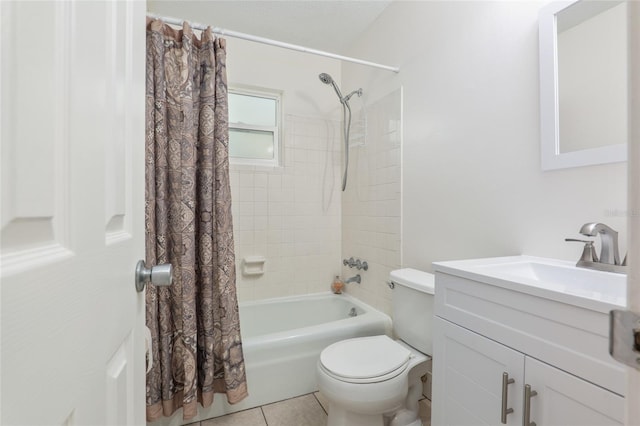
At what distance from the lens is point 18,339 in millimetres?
241

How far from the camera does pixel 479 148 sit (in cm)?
137

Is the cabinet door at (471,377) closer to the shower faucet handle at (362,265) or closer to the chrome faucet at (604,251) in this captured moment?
the chrome faucet at (604,251)

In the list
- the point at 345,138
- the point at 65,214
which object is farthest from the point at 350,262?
the point at 65,214

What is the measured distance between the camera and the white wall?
3.47ft

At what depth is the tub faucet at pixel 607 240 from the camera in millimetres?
880

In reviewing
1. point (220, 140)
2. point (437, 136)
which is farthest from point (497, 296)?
point (220, 140)

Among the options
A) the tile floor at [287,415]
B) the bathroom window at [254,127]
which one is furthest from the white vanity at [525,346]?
the bathroom window at [254,127]

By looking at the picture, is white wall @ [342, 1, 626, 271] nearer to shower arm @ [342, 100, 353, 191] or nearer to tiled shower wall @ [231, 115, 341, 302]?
shower arm @ [342, 100, 353, 191]

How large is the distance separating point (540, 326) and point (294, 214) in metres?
1.94

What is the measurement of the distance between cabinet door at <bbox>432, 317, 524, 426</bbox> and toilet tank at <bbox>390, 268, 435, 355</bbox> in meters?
0.41

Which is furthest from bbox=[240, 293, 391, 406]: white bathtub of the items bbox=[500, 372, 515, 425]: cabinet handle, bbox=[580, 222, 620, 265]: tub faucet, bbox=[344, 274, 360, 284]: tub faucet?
bbox=[580, 222, 620, 265]: tub faucet

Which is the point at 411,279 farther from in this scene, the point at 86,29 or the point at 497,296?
the point at 86,29

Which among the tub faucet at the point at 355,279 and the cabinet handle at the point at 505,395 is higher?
the cabinet handle at the point at 505,395

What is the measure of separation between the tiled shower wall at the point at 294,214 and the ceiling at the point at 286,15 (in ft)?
2.09
